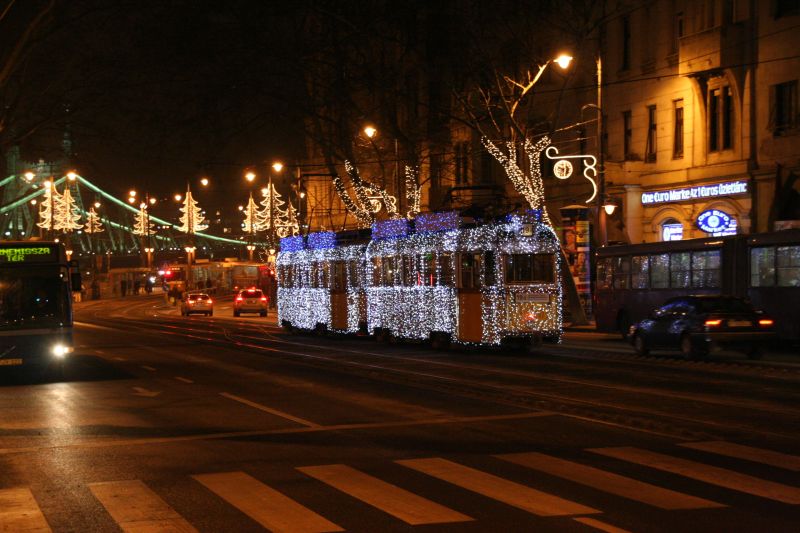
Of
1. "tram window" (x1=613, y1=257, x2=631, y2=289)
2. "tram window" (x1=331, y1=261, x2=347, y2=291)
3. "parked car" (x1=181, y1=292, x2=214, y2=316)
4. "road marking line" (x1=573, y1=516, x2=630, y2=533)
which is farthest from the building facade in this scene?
"parked car" (x1=181, y1=292, x2=214, y2=316)

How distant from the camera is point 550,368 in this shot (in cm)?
2448

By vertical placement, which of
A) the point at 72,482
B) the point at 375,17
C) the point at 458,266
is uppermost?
the point at 375,17

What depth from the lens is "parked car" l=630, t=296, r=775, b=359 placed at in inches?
1029

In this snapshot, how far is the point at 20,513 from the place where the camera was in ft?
32.1

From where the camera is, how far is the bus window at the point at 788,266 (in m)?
28.3

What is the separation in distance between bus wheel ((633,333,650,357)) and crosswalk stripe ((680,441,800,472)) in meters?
15.7

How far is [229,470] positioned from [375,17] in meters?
38.2

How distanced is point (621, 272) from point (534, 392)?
1731 cm

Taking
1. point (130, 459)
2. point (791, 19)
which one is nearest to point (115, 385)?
point (130, 459)

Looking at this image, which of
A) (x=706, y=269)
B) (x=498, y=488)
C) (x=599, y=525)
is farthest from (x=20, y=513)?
(x=706, y=269)

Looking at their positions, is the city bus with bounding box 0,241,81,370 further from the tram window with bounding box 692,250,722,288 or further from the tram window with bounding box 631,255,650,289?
the tram window with bounding box 631,255,650,289

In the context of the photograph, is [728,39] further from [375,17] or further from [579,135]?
[375,17]

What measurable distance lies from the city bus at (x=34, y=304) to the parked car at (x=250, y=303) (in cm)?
4316

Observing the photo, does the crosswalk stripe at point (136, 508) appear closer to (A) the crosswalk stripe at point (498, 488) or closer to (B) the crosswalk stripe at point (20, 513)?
(B) the crosswalk stripe at point (20, 513)
